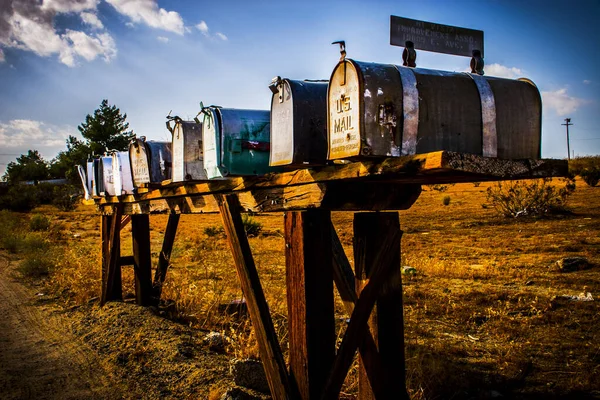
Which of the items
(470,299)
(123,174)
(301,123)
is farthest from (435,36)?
(470,299)

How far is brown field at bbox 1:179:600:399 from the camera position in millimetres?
3684

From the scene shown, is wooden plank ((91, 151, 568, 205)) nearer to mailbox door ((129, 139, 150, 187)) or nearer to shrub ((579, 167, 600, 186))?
mailbox door ((129, 139, 150, 187))

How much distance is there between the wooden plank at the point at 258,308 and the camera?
2.58m

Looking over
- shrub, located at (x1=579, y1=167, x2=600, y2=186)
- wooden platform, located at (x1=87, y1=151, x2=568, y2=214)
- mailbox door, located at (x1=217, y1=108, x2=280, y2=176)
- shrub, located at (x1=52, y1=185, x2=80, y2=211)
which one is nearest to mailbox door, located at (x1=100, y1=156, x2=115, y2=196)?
wooden platform, located at (x1=87, y1=151, x2=568, y2=214)

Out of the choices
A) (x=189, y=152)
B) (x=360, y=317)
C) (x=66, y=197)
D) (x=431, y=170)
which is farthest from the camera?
(x=66, y=197)

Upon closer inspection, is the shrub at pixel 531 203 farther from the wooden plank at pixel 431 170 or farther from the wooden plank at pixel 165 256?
the wooden plank at pixel 431 170

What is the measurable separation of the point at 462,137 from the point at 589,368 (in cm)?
278

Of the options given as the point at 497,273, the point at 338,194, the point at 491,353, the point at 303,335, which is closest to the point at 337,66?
the point at 338,194

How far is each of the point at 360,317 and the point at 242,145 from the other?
1.33 metres

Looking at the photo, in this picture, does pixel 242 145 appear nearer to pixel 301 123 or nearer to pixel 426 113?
pixel 301 123

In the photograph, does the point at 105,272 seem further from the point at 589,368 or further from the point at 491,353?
the point at 589,368

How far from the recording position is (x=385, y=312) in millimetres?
2559

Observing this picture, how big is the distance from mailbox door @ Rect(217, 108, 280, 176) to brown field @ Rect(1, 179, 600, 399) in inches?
61.8

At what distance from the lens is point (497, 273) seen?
7023 mm
